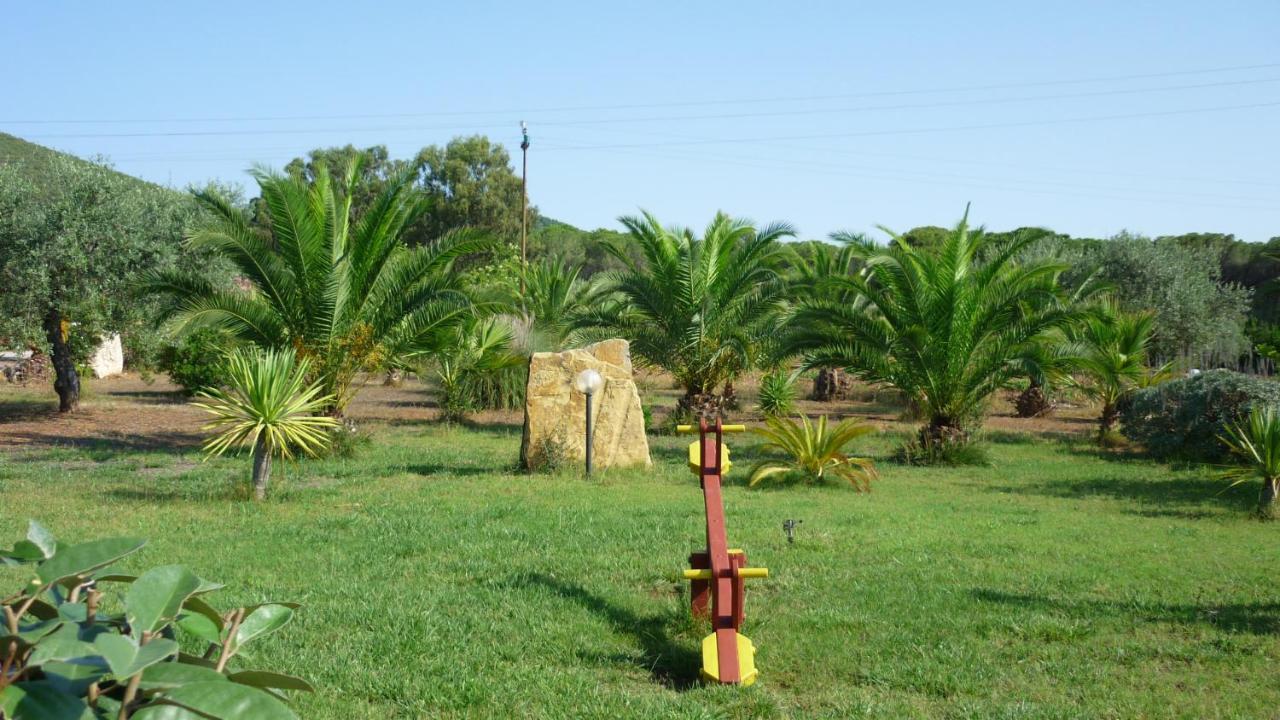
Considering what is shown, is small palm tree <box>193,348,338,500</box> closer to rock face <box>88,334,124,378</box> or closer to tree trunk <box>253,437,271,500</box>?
tree trunk <box>253,437,271,500</box>

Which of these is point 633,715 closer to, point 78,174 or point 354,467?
point 354,467

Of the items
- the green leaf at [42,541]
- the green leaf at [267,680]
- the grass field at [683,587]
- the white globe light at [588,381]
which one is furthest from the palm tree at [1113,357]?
the green leaf at [42,541]

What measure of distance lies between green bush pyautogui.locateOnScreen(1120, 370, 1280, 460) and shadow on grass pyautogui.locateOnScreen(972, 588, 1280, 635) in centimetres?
862

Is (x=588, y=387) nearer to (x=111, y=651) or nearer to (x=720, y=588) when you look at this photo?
(x=720, y=588)

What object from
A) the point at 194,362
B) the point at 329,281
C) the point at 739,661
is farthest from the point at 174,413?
the point at 739,661

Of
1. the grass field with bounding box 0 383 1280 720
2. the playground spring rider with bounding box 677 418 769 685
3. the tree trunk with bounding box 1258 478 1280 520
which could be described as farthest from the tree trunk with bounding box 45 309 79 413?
the tree trunk with bounding box 1258 478 1280 520

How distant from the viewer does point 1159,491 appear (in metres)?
12.6

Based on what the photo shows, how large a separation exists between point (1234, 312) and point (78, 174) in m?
29.4

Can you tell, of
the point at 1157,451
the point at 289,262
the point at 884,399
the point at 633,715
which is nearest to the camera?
the point at 633,715

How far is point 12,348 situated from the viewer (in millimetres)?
18531

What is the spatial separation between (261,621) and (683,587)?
554 cm

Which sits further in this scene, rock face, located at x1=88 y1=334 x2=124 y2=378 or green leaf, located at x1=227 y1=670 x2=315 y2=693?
rock face, located at x1=88 y1=334 x2=124 y2=378

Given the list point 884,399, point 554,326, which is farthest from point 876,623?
point 884,399

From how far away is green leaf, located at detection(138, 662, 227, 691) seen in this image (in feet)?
4.76
